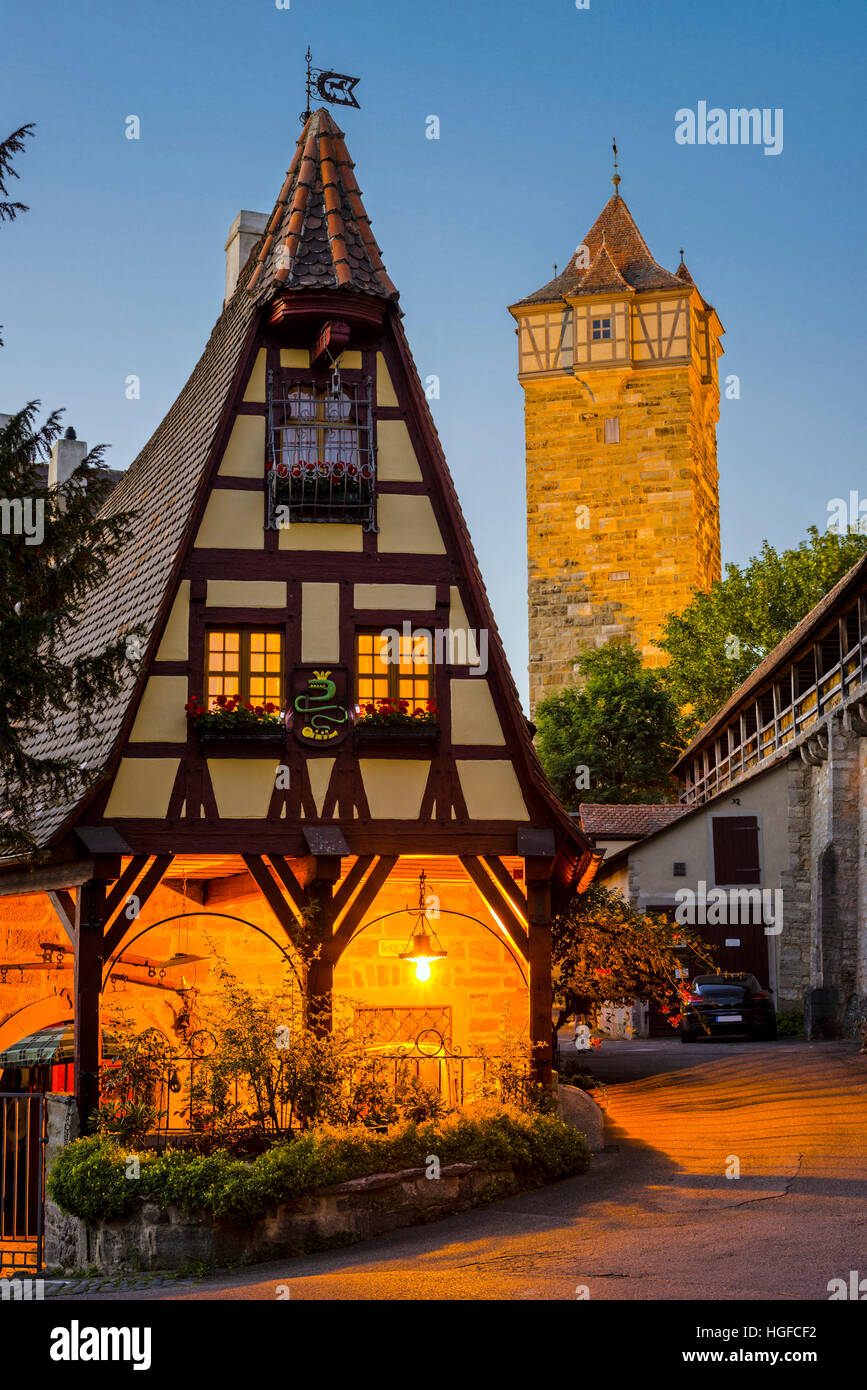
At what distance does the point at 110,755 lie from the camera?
1599 cm

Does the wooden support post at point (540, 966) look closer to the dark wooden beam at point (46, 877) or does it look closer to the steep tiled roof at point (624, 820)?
the dark wooden beam at point (46, 877)

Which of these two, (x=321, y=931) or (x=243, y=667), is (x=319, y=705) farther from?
(x=321, y=931)

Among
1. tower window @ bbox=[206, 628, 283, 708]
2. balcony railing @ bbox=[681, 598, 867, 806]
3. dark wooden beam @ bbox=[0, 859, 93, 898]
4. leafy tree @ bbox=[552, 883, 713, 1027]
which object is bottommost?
leafy tree @ bbox=[552, 883, 713, 1027]

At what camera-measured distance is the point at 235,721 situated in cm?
1627

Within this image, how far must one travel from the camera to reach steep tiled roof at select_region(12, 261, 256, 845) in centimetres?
1653

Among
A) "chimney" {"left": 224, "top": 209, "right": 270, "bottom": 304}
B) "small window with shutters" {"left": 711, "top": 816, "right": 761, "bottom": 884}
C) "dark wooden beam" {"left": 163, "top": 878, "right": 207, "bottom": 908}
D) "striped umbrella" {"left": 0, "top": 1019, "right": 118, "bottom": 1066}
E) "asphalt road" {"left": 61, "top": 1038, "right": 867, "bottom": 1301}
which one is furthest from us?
"small window with shutters" {"left": 711, "top": 816, "right": 761, "bottom": 884}

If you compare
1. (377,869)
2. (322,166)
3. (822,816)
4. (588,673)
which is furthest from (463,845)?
(588,673)

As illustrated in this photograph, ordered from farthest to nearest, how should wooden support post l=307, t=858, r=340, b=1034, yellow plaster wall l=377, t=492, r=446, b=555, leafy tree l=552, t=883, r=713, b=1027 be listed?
A: 1. leafy tree l=552, t=883, r=713, b=1027
2. yellow plaster wall l=377, t=492, r=446, b=555
3. wooden support post l=307, t=858, r=340, b=1034

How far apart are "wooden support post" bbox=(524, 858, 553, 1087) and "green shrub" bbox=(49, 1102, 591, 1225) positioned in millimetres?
1331

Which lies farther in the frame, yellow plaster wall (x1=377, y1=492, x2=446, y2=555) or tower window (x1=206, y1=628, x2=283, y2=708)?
yellow plaster wall (x1=377, y1=492, x2=446, y2=555)

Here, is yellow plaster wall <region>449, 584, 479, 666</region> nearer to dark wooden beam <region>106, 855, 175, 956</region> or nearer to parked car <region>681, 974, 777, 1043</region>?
dark wooden beam <region>106, 855, 175, 956</region>

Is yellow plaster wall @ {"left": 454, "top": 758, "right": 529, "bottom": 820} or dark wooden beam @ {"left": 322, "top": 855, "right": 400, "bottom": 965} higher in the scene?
yellow plaster wall @ {"left": 454, "top": 758, "right": 529, "bottom": 820}

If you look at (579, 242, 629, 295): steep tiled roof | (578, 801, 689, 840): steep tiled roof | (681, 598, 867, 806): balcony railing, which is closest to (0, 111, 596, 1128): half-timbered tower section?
(681, 598, 867, 806): balcony railing

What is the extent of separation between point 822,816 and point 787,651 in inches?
143
